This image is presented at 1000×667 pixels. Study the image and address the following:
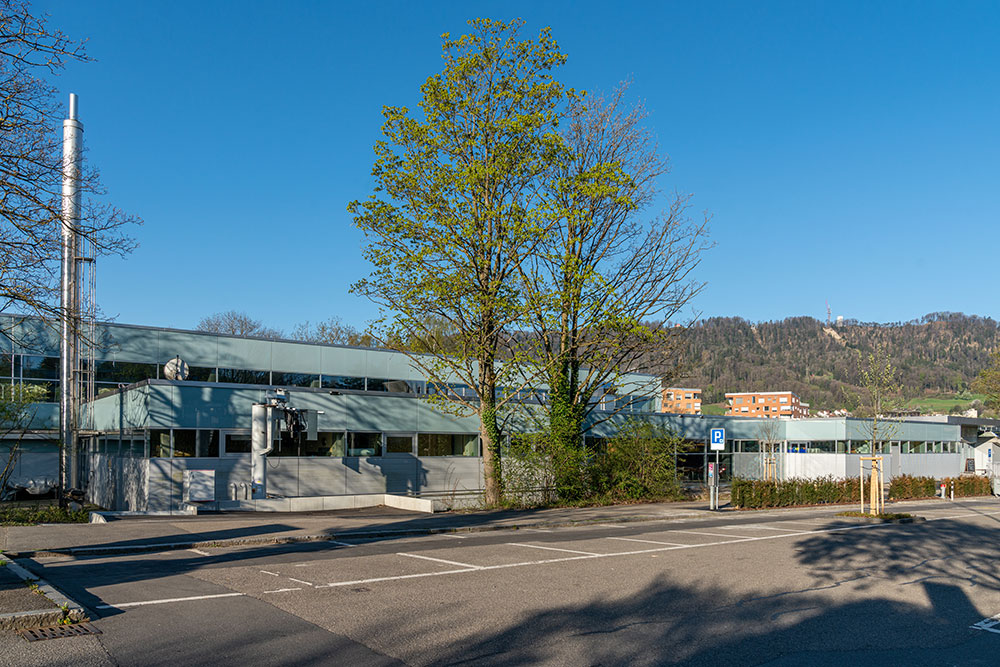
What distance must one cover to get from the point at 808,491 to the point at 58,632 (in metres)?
28.8

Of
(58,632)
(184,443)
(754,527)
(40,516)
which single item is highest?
(184,443)

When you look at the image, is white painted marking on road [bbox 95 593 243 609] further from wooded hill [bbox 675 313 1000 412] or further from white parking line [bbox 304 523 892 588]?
wooded hill [bbox 675 313 1000 412]

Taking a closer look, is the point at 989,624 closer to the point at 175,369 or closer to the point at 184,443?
the point at 184,443

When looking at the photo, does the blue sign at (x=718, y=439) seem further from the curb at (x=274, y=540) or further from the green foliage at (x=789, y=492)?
the curb at (x=274, y=540)

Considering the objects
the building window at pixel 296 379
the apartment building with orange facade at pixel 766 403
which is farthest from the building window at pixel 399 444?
the apartment building with orange facade at pixel 766 403

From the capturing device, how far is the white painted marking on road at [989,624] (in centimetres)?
933

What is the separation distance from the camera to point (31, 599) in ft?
29.6

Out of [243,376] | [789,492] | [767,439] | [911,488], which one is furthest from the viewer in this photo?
[767,439]

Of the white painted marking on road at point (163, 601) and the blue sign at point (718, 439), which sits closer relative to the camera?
the white painted marking on road at point (163, 601)

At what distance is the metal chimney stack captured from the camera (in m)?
13.8

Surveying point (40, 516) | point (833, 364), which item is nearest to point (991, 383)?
point (833, 364)

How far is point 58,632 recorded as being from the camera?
26.1ft

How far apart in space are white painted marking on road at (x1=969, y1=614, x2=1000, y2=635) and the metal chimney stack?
1294 cm

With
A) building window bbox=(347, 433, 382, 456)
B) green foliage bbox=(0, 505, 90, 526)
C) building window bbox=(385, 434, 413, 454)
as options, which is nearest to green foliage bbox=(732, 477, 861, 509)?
building window bbox=(385, 434, 413, 454)
